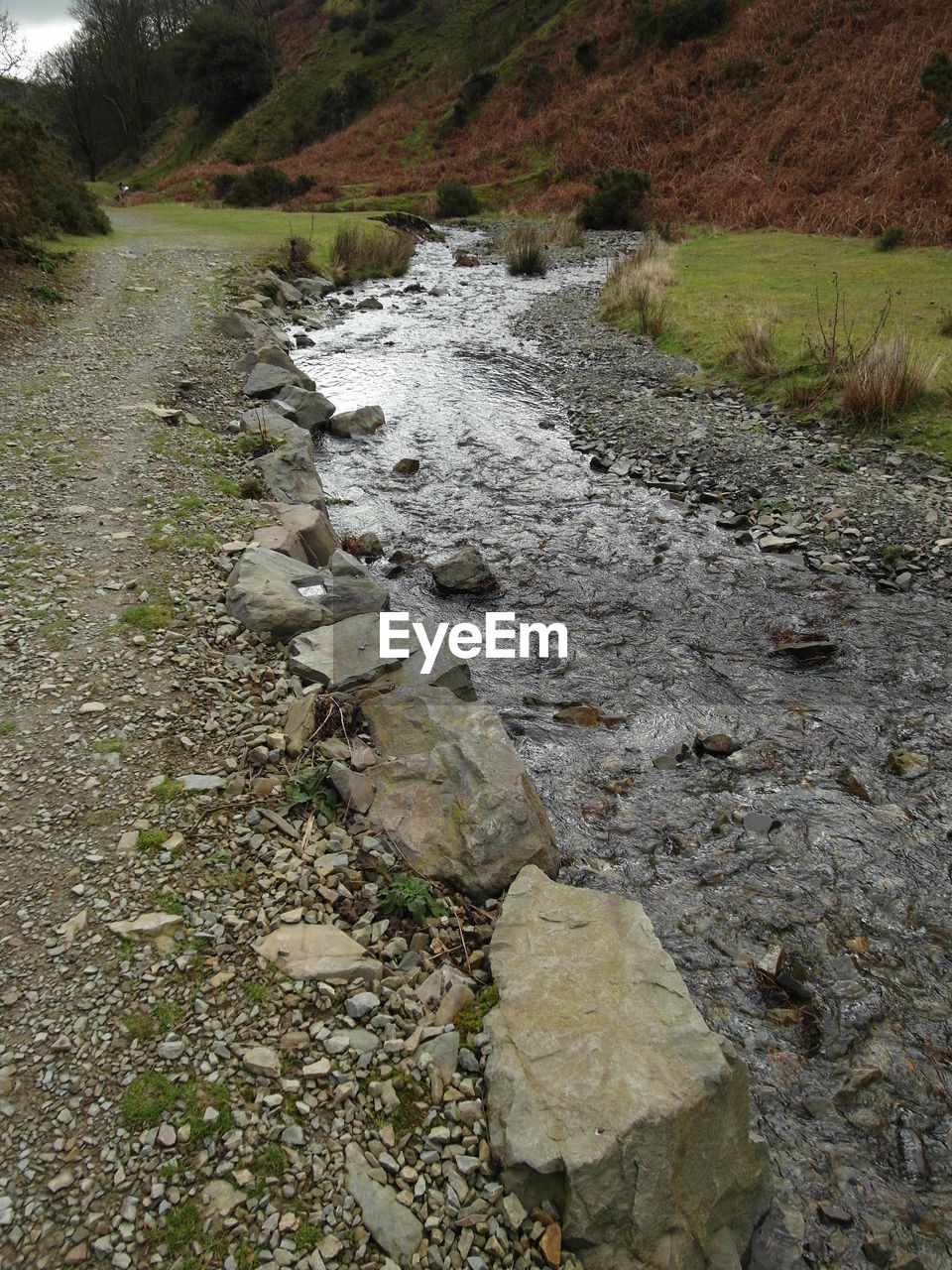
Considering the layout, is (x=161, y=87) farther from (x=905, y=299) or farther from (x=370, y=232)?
(x=905, y=299)

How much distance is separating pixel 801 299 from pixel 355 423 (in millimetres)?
11268

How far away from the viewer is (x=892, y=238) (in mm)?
21125

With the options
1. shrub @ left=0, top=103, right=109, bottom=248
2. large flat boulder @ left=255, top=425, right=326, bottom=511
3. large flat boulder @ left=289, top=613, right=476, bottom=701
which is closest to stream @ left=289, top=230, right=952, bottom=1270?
large flat boulder @ left=289, top=613, right=476, bottom=701

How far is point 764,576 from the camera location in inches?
373

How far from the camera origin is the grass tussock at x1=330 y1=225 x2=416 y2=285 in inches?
1014

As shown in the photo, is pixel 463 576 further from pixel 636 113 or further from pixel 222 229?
pixel 636 113

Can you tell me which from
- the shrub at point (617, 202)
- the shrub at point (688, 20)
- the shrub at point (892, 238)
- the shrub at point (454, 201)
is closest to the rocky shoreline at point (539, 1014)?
the shrub at point (892, 238)

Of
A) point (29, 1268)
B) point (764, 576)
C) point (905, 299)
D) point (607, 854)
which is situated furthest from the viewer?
point (905, 299)

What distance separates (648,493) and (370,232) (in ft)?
72.3

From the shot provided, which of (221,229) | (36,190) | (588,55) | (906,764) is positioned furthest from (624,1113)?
(588,55)

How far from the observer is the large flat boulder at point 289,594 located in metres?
6.96

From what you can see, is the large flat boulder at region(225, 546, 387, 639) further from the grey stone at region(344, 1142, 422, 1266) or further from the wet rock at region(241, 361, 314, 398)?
the wet rock at region(241, 361, 314, 398)

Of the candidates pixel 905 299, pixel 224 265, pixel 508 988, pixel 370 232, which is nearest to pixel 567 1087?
pixel 508 988

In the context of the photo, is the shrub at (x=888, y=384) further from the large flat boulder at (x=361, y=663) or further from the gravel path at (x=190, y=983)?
the gravel path at (x=190, y=983)
